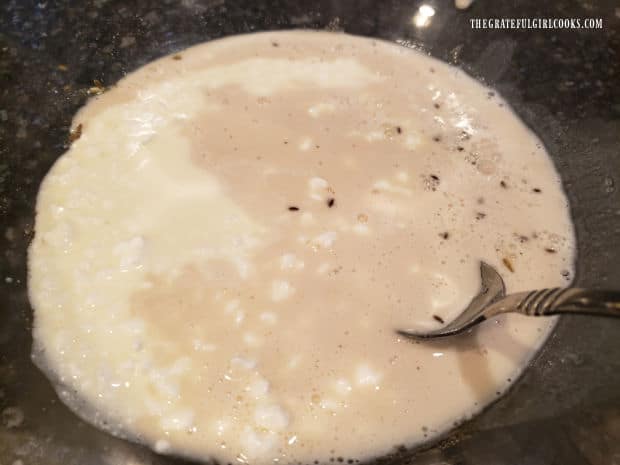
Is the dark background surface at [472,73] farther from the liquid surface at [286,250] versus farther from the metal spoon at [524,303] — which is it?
the metal spoon at [524,303]

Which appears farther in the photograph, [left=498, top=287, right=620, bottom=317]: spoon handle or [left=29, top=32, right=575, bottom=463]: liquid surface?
[left=29, top=32, right=575, bottom=463]: liquid surface

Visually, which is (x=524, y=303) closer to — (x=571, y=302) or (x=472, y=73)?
(x=571, y=302)

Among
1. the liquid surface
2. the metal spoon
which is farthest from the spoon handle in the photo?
the liquid surface

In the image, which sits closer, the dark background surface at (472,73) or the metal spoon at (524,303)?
the metal spoon at (524,303)

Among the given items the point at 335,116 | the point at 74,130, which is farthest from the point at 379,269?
the point at 74,130

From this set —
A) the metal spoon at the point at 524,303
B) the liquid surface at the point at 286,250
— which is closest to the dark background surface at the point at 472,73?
the liquid surface at the point at 286,250

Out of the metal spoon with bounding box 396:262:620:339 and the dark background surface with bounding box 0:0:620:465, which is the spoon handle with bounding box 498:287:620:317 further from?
the dark background surface with bounding box 0:0:620:465

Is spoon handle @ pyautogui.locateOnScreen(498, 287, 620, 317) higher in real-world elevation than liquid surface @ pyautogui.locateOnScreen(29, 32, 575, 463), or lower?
higher

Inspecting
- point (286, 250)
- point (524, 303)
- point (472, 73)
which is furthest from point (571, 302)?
point (472, 73)
